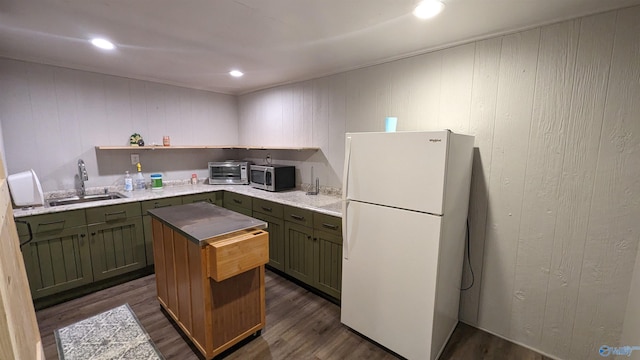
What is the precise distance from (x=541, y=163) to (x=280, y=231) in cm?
227

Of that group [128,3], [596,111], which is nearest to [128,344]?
[128,3]

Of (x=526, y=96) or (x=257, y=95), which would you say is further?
(x=257, y=95)

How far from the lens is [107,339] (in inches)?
79.9

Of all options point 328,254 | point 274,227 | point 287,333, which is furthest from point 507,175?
point 274,227

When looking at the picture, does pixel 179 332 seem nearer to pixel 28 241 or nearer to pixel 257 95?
pixel 28 241

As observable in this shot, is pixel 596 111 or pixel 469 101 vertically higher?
pixel 469 101

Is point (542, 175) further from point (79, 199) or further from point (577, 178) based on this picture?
point (79, 199)

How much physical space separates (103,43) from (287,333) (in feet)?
8.85

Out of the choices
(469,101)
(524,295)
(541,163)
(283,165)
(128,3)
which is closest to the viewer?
(128,3)

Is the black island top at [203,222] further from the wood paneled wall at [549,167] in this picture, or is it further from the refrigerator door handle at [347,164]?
the wood paneled wall at [549,167]

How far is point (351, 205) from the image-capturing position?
2.03m

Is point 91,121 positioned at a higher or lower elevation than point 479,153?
higher

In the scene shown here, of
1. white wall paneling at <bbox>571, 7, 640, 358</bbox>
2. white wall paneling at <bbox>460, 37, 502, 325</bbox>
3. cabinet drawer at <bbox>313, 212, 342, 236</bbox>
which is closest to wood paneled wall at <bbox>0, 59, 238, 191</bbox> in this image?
cabinet drawer at <bbox>313, 212, 342, 236</bbox>

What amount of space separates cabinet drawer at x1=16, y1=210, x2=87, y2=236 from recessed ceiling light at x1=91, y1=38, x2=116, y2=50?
144 centimetres
